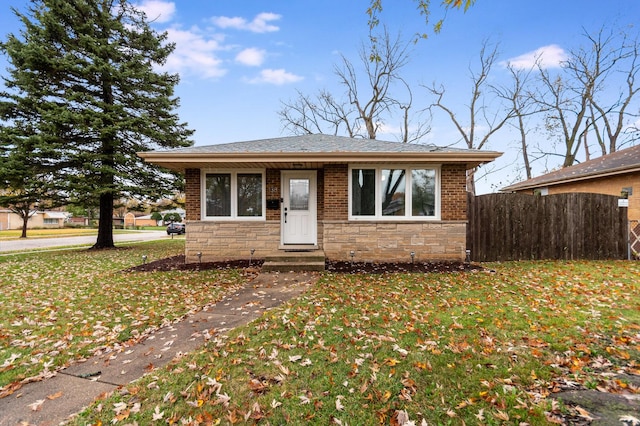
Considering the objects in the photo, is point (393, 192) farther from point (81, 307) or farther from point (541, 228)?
point (81, 307)

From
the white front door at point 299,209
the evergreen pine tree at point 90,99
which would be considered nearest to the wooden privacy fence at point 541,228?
the white front door at point 299,209

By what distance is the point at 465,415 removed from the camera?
2.20 meters

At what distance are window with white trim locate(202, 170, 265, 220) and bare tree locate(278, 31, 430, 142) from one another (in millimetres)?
15910

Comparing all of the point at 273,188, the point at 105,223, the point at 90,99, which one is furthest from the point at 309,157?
the point at 105,223

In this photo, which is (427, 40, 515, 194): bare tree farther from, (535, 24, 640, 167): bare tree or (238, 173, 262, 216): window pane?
(238, 173, 262, 216): window pane

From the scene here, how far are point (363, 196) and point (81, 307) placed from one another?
6480 millimetres

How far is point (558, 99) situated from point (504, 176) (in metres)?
6.39

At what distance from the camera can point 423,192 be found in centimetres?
836

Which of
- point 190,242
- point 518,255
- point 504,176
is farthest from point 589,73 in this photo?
point 190,242

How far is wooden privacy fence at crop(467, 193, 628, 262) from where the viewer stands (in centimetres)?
880

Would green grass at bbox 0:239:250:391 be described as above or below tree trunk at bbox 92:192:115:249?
below

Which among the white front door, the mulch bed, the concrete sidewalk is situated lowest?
the concrete sidewalk

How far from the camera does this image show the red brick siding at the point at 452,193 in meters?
8.25

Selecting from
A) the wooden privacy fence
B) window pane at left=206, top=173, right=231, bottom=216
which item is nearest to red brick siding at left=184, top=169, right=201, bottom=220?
window pane at left=206, top=173, right=231, bottom=216
